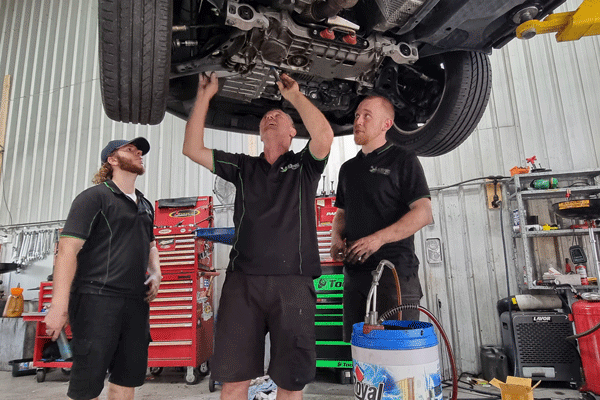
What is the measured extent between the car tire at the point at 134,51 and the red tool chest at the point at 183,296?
2.09 metres

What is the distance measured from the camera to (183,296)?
3.14 meters

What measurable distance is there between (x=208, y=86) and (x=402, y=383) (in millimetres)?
1187

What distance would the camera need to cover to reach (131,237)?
1.66m

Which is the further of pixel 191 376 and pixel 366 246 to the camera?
pixel 191 376

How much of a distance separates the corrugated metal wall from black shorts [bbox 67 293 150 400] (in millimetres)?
2453

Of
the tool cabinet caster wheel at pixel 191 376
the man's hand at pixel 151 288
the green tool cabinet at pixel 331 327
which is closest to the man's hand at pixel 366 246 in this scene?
the man's hand at pixel 151 288

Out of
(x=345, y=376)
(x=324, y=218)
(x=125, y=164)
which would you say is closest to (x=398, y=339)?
(x=125, y=164)

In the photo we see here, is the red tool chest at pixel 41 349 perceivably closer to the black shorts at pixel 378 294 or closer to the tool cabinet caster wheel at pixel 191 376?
the tool cabinet caster wheel at pixel 191 376

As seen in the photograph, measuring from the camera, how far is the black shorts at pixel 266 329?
106 cm

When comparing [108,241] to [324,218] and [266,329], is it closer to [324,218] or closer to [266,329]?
[266,329]

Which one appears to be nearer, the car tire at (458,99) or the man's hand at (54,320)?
the man's hand at (54,320)

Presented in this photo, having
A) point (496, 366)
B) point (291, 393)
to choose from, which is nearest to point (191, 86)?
point (291, 393)

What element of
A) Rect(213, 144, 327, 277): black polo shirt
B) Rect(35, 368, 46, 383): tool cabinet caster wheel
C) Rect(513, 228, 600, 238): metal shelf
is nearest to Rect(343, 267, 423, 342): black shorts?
Rect(213, 144, 327, 277): black polo shirt

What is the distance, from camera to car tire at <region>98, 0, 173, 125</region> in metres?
1.12
